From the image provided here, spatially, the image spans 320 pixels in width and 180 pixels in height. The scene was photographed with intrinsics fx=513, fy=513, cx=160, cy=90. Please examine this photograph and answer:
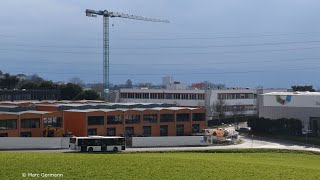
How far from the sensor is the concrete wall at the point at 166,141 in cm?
6744

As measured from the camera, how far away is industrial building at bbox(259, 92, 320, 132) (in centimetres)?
8931

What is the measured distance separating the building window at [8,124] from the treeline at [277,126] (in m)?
42.6

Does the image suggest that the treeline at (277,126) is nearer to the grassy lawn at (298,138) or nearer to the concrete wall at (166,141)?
the grassy lawn at (298,138)

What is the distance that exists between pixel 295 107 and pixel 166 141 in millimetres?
33008

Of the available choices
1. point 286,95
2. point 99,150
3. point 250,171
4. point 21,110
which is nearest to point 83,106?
point 21,110

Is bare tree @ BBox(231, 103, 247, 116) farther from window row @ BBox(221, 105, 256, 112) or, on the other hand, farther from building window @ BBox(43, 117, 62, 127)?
building window @ BBox(43, 117, 62, 127)

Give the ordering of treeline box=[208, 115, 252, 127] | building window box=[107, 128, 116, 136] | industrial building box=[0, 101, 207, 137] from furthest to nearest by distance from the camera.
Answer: treeline box=[208, 115, 252, 127] → building window box=[107, 128, 116, 136] → industrial building box=[0, 101, 207, 137]

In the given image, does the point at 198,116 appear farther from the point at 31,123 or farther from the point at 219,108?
the point at 219,108

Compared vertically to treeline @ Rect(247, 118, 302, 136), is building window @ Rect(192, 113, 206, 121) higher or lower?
higher

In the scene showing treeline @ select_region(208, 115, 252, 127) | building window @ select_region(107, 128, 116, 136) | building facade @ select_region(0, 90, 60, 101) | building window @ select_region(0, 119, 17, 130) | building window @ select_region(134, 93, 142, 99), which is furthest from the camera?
building window @ select_region(134, 93, 142, 99)

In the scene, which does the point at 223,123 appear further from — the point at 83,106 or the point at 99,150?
the point at 99,150

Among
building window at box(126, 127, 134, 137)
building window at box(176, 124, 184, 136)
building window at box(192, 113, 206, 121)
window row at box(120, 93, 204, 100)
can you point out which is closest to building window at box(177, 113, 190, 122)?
building window at box(176, 124, 184, 136)

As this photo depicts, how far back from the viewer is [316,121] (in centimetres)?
8856

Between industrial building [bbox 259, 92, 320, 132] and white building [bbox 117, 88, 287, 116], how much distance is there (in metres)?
28.5
